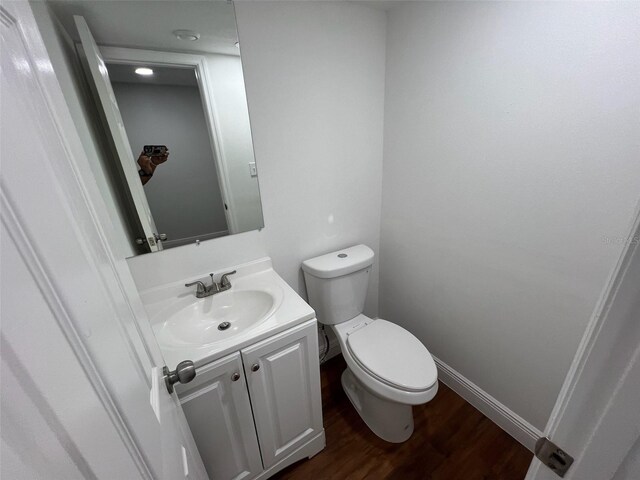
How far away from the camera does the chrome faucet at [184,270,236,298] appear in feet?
3.76

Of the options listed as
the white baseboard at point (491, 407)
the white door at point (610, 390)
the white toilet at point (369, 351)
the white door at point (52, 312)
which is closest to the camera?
the white door at point (52, 312)

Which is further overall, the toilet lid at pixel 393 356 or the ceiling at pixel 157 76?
the toilet lid at pixel 393 356

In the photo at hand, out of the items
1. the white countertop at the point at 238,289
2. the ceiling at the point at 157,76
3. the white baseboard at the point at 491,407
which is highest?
the ceiling at the point at 157,76

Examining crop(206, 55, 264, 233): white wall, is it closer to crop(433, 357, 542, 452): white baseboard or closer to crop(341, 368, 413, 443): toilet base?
crop(341, 368, 413, 443): toilet base

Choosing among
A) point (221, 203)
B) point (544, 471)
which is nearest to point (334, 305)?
point (221, 203)

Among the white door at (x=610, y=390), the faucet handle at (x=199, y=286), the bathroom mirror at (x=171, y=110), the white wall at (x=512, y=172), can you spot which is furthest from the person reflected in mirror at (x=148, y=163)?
the white door at (x=610, y=390)

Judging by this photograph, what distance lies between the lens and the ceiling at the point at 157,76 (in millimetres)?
911

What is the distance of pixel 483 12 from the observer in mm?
986

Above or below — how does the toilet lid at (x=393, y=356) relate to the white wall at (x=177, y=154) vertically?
below

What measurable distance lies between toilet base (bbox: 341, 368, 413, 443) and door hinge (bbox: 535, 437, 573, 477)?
0.85 metres

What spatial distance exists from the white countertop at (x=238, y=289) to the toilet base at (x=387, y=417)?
579 millimetres

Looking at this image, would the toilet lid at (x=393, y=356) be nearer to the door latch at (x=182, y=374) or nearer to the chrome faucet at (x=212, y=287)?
the chrome faucet at (x=212, y=287)

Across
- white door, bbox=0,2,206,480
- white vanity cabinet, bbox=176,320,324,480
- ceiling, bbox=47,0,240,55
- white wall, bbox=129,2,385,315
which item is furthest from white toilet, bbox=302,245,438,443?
ceiling, bbox=47,0,240,55

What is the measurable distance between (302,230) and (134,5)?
1.06 metres
